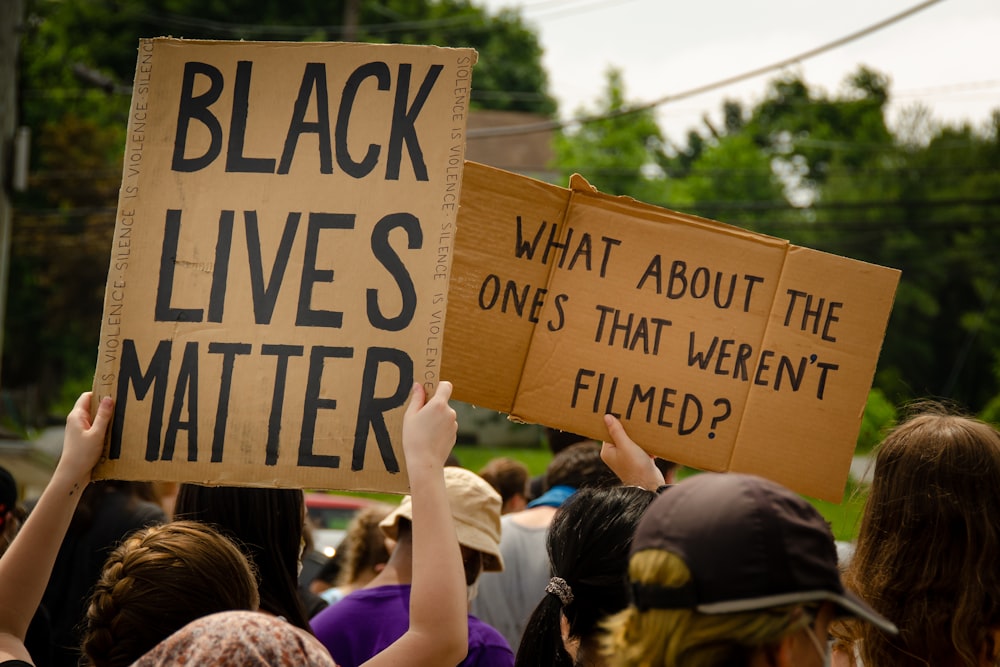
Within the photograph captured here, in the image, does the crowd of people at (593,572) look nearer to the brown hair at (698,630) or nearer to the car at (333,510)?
the brown hair at (698,630)


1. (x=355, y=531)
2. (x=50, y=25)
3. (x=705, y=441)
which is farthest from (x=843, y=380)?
(x=50, y=25)

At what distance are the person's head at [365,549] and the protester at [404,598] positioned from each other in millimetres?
1416

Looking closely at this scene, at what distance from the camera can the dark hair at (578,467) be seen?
4766 millimetres

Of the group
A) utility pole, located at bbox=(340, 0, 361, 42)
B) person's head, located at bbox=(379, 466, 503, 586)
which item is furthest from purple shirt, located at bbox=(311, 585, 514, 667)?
utility pole, located at bbox=(340, 0, 361, 42)

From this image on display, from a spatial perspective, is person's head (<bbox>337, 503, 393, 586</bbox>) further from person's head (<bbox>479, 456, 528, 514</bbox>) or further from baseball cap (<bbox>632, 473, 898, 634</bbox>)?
baseball cap (<bbox>632, 473, 898, 634</bbox>)

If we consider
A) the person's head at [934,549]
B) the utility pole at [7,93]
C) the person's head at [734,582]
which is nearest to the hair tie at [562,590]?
the person's head at [934,549]

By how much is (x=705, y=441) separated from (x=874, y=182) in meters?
50.7

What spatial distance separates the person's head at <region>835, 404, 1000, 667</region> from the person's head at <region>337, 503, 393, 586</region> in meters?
3.00

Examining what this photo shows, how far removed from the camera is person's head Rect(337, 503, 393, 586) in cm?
532

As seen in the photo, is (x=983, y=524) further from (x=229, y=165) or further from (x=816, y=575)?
(x=229, y=165)

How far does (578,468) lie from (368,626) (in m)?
1.57

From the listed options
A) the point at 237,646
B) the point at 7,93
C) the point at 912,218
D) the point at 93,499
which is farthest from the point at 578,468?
the point at 912,218

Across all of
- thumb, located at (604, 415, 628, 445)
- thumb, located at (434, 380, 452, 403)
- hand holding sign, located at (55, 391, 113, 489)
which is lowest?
hand holding sign, located at (55, 391, 113, 489)

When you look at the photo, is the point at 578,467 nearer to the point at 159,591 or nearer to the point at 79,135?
the point at 159,591
